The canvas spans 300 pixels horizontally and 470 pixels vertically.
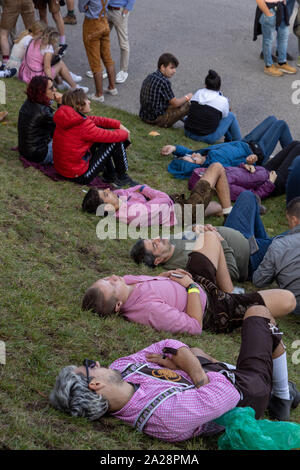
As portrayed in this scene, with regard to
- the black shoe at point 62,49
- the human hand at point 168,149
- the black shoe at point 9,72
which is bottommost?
the human hand at point 168,149

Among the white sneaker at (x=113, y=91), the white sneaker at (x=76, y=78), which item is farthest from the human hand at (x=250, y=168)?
the white sneaker at (x=76, y=78)

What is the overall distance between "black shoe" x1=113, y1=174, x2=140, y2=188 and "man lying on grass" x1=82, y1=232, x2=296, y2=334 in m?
2.49

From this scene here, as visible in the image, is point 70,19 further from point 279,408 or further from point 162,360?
point 279,408

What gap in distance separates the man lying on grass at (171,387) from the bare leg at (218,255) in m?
1.30

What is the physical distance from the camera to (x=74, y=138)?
6.54 metres

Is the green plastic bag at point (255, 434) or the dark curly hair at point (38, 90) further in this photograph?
the dark curly hair at point (38, 90)

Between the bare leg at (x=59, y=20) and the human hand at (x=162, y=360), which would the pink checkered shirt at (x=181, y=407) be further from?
the bare leg at (x=59, y=20)

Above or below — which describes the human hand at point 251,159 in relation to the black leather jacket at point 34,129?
below

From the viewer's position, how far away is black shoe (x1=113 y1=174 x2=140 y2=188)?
22.8ft

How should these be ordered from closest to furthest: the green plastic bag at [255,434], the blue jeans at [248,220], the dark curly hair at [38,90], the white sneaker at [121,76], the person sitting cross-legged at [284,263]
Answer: the green plastic bag at [255,434]
the person sitting cross-legged at [284,263]
the blue jeans at [248,220]
the dark curly hair at [38,90]
the white sneaker at [121,76]

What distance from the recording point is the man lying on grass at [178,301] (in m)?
4.24

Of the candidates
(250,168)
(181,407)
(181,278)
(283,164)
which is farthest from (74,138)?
(181,407)

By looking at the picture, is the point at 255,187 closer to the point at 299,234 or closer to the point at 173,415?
the point at 299,234
